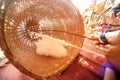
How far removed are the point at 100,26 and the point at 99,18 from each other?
0.08m

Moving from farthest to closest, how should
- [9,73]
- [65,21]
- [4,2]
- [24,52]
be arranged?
[9,73] → [65,21] → [24,52] → [4,2]

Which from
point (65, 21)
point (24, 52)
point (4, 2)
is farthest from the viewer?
point (65, 21)

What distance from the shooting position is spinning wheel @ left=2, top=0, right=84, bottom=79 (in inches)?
26.2

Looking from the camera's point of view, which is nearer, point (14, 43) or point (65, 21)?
point (14, 43)

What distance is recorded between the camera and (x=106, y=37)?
688mm

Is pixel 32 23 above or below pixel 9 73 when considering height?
above

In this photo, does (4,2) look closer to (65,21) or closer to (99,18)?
(65,21)

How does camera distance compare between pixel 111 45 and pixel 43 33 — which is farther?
pixel 43 33

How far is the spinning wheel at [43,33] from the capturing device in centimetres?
67

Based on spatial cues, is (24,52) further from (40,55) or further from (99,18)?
(99,18)

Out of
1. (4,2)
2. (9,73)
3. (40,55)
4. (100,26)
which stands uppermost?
(4,2)

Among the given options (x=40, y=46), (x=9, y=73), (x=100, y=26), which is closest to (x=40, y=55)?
(x=40, y=46)

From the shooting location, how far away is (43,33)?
0.86m

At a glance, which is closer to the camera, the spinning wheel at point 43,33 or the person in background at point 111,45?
the person in background at point 111,45
